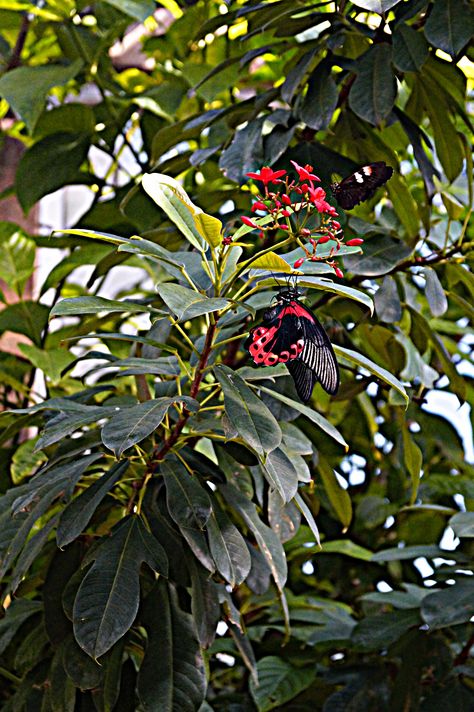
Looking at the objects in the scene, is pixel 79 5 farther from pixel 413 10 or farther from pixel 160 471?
pixel 160 471

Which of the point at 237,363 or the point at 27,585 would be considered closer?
the point at 27,585

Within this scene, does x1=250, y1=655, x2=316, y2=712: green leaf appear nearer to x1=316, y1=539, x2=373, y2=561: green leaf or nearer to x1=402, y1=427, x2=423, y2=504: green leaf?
x1=316, y1=539, x2=373, y2=561: green leaf

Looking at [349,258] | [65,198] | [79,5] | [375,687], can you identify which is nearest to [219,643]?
[375,687]

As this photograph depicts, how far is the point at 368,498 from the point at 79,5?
103 centimetres

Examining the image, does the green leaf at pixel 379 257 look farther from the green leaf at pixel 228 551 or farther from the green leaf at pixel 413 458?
the green leaf at pixel 228 551

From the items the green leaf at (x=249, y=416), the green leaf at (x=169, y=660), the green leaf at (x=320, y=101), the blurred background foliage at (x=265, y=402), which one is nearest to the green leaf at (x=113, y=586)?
the blurred background foliage at (x=265, y=402)

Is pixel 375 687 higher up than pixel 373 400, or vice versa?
pixel 373 400

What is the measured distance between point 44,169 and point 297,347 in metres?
0.93

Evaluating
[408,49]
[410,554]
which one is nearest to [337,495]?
[410,554]

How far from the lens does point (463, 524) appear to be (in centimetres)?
116

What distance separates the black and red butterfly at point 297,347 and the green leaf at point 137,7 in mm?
744

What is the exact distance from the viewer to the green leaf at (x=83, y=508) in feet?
2.96

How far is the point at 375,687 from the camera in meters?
1.27

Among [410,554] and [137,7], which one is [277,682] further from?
[137,7]
